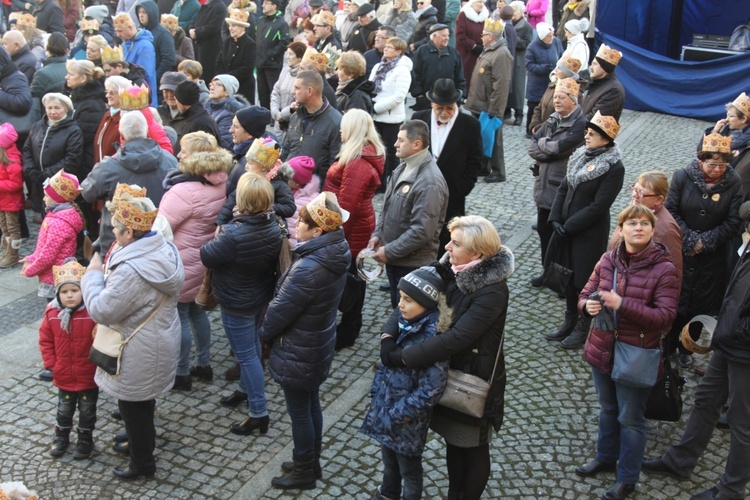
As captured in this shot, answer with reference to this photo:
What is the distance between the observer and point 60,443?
5449 mm

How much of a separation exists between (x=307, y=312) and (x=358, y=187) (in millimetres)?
1945

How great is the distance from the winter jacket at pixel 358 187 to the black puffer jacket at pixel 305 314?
165 centimetres

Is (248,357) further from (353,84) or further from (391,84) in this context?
(391,84)

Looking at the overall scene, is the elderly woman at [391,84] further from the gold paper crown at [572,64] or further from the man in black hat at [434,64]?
the gold paper crown at [572,64]

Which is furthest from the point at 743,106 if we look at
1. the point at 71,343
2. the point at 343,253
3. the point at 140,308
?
the point at 71,343

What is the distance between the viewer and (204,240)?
19.9ft

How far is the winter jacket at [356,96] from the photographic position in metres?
8.88

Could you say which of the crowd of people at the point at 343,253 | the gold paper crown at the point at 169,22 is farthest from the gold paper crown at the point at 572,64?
the gold paper crown at the point at 169,22

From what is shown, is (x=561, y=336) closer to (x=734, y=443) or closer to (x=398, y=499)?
(x=734, y=443)

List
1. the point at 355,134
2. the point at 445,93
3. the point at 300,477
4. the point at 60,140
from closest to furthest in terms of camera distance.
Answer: the point at 300,477
the point at 355,134
the point at 445,93
the point at 60,140

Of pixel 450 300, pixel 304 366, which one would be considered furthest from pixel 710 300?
pixel 304 366

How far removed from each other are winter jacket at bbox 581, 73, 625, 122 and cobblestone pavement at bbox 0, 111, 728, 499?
8.23 ft

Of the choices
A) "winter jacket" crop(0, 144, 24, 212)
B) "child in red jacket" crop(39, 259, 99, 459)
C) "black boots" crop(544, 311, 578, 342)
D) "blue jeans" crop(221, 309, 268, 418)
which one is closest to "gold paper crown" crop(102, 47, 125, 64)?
"winter jacket" crop(0, 144, 24, 212)

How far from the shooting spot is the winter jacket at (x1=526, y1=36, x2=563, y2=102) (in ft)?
40.4
